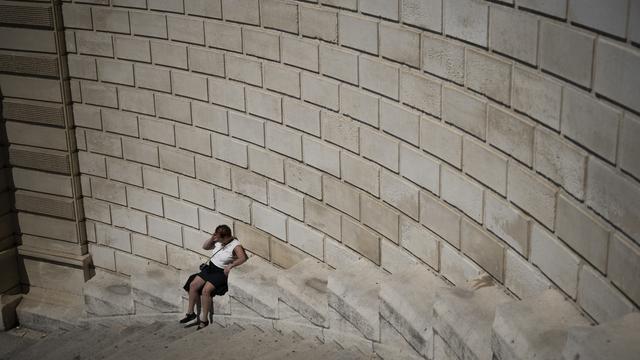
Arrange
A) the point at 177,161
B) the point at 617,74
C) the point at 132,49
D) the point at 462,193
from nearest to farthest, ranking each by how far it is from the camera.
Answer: the point at 617,74, the point at 462,193, the point at 132,49, the point at 177,161

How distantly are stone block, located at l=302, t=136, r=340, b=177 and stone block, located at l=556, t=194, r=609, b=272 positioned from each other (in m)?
3.67

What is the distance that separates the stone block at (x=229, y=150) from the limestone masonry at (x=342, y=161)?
36mm

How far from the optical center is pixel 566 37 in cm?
800

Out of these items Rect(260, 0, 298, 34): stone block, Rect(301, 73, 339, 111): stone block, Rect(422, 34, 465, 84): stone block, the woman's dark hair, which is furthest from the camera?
the woman's dark hair

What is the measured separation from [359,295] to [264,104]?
2808 millimetres

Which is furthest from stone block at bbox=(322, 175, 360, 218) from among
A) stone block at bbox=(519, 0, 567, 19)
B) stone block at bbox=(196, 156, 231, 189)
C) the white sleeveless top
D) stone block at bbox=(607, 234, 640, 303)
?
stone block at bbox=(607, 234, 640, 303)

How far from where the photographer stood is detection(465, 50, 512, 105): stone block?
899 centimetres

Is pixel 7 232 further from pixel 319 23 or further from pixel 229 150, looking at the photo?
pixel 319 23

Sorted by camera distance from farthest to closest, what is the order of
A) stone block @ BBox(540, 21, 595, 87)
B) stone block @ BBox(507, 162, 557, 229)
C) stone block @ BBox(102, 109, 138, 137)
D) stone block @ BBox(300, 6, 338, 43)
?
stone block @ BBox(102, 109, 138, 137) < stone block @ BBox(300, 6, 338, 43) < stone block @ BBox(507, 162, 557, 229) < stone block @ BBox(540, 21, 595, 87)

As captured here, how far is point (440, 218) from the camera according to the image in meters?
10.4

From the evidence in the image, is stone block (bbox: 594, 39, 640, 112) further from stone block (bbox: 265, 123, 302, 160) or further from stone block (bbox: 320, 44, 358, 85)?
stone block (bbox: 265, 123, 302, 160)

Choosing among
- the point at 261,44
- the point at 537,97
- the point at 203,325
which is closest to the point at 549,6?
the point at 537,97

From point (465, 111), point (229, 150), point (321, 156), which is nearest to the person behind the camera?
point (465, 111)

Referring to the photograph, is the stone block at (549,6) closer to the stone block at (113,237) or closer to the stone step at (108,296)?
the stone step at (108,296)
